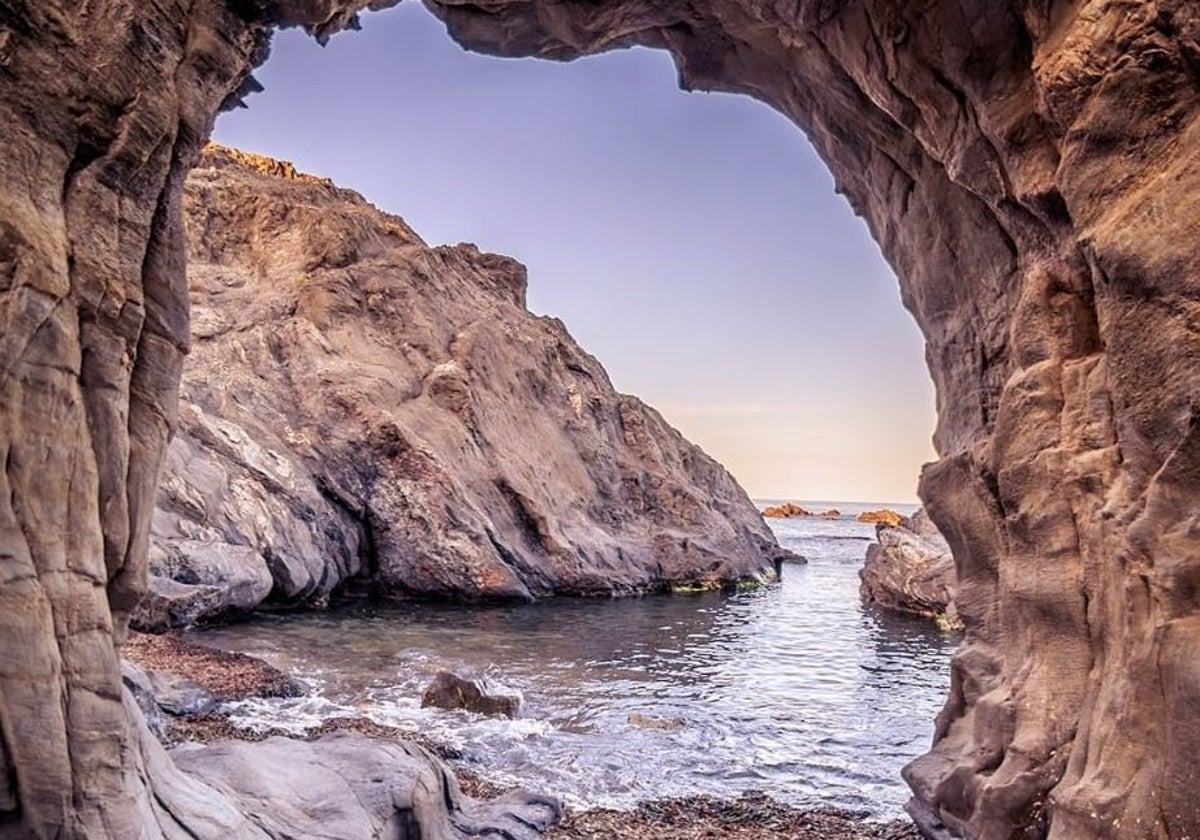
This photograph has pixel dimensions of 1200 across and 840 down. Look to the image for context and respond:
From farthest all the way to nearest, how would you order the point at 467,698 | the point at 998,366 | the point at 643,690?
the point at 643,690, the point at 467,698, the point at 998,366

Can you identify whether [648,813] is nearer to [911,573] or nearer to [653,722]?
[653,722]

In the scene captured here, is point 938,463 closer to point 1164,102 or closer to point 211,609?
point 1164,102

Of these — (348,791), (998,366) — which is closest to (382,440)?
(348,791)

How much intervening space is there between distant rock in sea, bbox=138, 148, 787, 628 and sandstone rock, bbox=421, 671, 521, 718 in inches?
395

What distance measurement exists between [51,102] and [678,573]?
1777 inches

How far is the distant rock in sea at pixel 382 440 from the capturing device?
29.7m

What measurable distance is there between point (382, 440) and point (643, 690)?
21.1 metres

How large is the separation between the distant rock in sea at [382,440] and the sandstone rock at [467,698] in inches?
395

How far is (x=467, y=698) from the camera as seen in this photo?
17094 mm

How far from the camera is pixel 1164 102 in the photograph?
6.55 m

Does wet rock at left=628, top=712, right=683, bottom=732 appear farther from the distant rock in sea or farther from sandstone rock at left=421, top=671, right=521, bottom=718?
the distant rock in sea

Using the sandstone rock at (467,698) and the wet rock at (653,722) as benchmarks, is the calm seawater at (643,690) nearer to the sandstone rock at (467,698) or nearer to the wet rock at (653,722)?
the wet rock at (653,722)

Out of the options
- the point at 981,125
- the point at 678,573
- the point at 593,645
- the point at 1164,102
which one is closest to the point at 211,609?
the point at 593,645

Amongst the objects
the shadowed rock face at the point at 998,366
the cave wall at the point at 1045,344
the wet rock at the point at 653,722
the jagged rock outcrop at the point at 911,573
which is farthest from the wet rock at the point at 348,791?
the jagged rock outcrop at the point at 911,573
